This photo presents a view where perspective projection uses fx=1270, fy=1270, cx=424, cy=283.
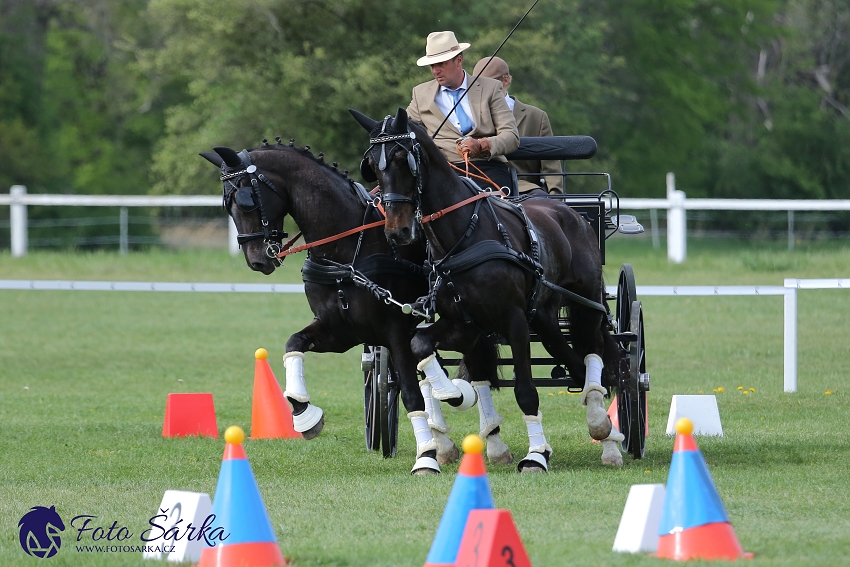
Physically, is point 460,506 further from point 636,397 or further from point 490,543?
point 636,397

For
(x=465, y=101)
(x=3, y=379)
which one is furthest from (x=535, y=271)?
(x=3, y=379)

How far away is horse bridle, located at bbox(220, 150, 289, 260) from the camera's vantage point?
686 centimetres

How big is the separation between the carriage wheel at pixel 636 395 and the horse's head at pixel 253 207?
2287 mm

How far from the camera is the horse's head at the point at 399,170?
6.45 metres

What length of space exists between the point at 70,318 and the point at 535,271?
12.4 m

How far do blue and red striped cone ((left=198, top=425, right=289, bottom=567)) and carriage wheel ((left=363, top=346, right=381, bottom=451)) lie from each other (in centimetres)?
329

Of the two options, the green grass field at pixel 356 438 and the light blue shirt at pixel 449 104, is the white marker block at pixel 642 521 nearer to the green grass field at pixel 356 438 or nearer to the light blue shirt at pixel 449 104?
the green grass field at pixel 356 438

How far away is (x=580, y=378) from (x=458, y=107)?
6.01 feet

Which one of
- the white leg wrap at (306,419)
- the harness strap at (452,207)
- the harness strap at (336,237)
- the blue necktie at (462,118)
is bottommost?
the white leg wrap at (306,419)

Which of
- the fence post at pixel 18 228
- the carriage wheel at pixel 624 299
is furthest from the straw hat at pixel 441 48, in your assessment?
the fence post at pixel 18 228

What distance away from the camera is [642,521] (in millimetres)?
4879

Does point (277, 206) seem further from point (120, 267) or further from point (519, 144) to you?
point (120, 267)

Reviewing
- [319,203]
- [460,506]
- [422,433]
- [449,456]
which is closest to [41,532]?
[460,506]

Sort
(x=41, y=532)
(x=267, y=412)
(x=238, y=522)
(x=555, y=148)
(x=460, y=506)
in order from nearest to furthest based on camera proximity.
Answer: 1. (x=460, y=506)
2. (x=238, y=522)
3. (x=41, y=532)
4. (x=555, y=148)
5. (x=267, y=412)
